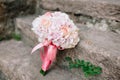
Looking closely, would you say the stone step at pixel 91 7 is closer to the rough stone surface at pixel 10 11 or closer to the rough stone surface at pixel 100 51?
the rough stone surface at pixel 100 51

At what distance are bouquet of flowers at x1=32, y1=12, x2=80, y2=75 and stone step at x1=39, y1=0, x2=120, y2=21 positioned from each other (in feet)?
1.10

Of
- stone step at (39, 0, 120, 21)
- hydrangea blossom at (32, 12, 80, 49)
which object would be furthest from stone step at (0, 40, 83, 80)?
stone step at (39, 0, 120, 21)

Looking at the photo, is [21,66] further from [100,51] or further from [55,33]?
[100,51]

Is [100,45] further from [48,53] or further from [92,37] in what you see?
[48,53]

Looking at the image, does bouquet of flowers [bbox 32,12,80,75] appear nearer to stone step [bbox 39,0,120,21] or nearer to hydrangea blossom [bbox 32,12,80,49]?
hydrangea blossom [bbox 32,12,80,49]

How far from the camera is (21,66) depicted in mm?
1425

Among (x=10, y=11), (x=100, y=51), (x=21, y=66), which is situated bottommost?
(x=21, y=66)

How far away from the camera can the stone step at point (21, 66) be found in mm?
1287

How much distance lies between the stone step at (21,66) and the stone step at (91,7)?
45cm

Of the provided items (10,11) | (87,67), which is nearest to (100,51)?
(87,67)

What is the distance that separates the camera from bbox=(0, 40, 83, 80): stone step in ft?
4.22

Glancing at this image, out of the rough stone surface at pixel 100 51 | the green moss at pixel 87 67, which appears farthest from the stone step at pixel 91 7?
the green moss at pixel 87 67

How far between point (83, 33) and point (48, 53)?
31 centimetres

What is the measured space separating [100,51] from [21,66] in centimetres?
58
